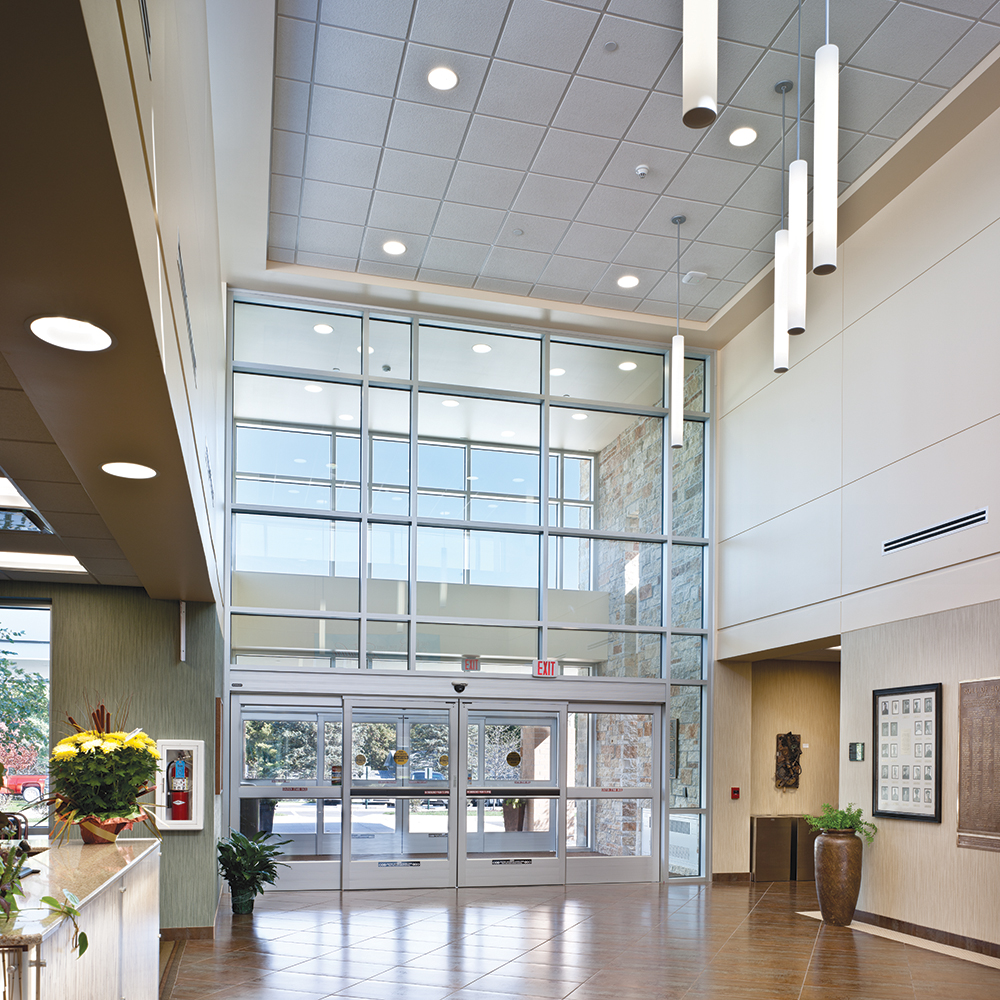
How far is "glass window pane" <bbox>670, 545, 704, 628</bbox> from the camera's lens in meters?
11.8

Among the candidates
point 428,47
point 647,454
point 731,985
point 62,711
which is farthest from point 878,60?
point 62,711

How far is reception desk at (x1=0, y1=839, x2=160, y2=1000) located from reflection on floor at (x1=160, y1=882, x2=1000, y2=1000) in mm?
1409

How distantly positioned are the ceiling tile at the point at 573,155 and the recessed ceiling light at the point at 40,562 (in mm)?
4885

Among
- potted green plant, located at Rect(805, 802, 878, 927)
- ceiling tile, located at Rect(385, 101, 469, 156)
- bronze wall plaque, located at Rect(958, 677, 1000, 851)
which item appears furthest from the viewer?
potted green plant, located at Rect(805, 802, 878, 927)

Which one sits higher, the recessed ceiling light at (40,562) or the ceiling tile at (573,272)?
the ceiling tile at (573,272)

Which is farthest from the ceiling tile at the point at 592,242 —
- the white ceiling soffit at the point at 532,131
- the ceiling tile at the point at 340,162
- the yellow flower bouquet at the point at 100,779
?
the yellow flower bouquet at the point at 100,779

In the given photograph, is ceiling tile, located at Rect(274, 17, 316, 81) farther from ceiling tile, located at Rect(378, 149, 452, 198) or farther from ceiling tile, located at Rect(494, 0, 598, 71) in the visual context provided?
ceiling tile, located at Rect(494, 0, 598, 71)

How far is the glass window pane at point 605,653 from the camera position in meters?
11.3

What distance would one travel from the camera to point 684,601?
11.9 m

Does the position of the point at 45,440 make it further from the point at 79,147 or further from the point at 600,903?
the point at 600,903

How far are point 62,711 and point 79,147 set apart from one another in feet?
20.9

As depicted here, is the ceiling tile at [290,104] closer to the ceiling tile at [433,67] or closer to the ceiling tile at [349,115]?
the ceiling tile at [349,115]

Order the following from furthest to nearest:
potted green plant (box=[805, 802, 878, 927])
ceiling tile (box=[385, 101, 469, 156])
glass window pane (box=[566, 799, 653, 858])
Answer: glass window pane (box=[566, 799, 653, 858])
potted green plant (box=[805, 802, 878, 927])
ceiling tile (box=[385, 101, 469, 156])

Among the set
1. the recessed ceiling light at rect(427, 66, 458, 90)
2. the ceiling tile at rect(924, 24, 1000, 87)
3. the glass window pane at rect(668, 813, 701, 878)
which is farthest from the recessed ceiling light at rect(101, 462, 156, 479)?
the glass window pane at rect(668, 813, 701, 878)
